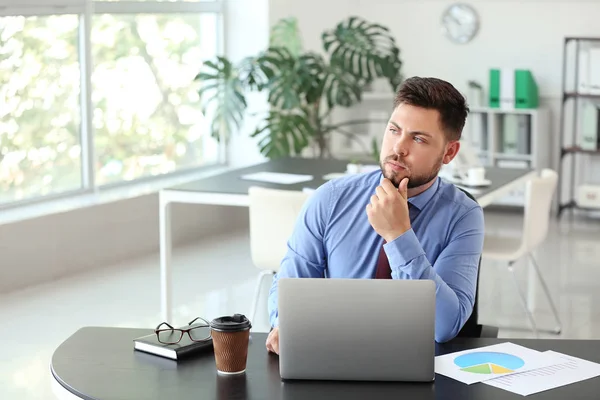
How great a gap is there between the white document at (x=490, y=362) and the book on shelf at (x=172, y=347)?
493 mm

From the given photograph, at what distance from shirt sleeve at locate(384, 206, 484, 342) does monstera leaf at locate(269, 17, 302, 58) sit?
4673mm

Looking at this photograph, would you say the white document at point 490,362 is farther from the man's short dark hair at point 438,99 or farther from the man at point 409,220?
the man's short dark hair at point 438,99

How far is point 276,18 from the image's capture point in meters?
7.23

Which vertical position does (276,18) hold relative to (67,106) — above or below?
above

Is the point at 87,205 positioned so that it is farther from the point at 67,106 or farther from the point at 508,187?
the point at 508,187

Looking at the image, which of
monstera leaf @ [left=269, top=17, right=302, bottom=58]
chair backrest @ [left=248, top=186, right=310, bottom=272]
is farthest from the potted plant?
chair backrest @ [left=248, top=186, right=310, bottom=272]

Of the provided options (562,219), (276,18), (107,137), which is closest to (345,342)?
(107,137)

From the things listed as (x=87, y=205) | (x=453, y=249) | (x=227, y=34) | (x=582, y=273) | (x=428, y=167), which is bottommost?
(x=582, y=273)

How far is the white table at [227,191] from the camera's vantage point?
440cm

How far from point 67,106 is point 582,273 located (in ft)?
10.6

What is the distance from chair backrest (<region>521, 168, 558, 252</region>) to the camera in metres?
4.42

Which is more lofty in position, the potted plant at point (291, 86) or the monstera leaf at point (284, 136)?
the potted plant at point (291, 86)

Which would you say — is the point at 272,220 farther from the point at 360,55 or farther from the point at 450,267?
the point at 360,55

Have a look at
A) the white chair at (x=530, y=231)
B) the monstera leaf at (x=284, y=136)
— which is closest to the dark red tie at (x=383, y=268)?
the white chair at (x=530, y=231)
